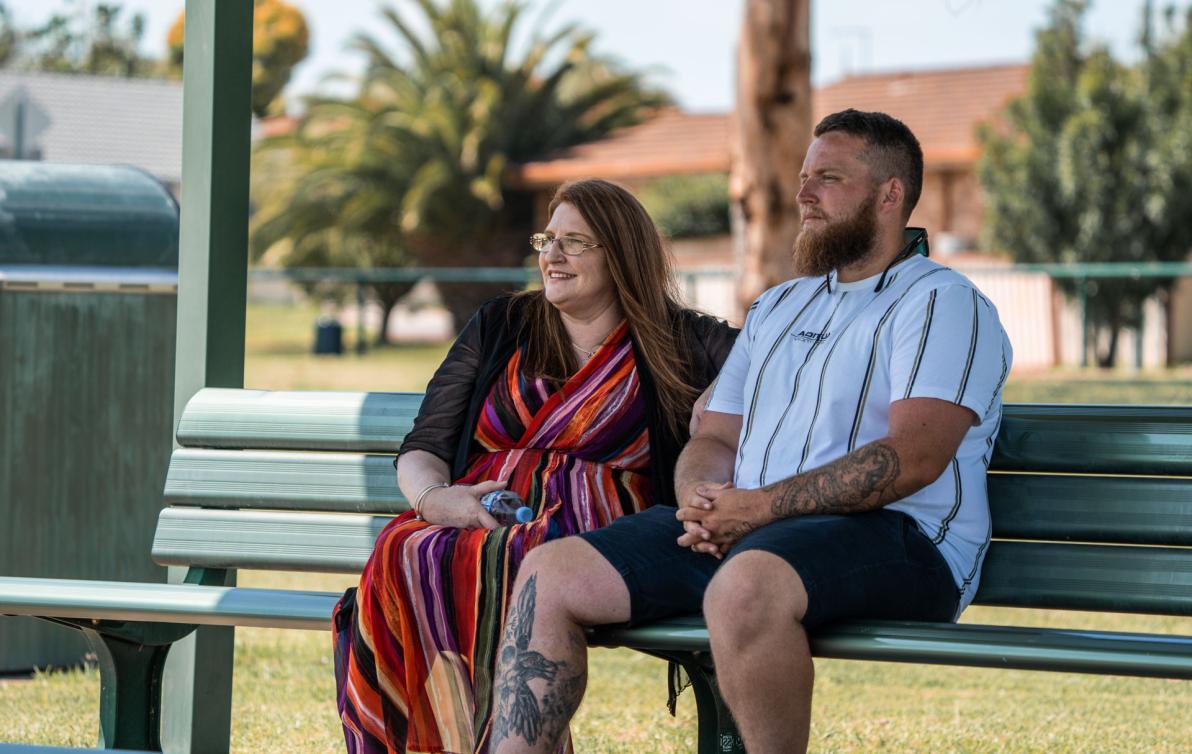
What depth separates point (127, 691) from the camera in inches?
151

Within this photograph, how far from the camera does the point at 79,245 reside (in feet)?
Result: 17.4

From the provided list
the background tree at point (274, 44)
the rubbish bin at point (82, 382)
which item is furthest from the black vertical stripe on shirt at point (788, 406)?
the background tree at point (274, 44)

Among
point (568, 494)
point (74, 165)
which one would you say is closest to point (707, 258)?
point (74, 165)

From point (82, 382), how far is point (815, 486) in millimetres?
2913

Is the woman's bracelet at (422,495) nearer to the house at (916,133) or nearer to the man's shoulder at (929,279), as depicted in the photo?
the man's shoulder at (929,279)

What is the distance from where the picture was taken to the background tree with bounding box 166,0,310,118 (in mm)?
61062

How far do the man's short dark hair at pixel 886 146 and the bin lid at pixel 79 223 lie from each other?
263 centimetres

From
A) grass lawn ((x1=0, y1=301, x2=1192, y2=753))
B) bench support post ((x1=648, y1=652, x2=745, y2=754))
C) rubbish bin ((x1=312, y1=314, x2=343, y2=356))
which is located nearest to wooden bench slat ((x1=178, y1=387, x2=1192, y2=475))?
bench support post ((x1=648, y1=652, x2=745, y2=754))

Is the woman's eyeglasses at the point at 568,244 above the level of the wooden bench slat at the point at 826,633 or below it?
above

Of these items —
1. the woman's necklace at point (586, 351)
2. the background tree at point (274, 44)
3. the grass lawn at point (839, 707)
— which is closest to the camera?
the woman's necklace at point (586, 351)

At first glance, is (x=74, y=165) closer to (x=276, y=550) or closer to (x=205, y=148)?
(x=205, y=148)

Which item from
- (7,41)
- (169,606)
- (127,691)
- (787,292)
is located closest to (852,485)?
(787,292)

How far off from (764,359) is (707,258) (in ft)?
78.1

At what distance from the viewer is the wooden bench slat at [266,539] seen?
405 cm
